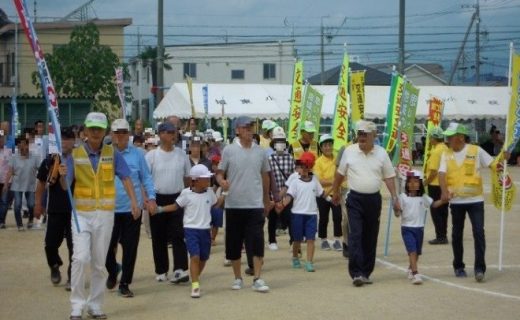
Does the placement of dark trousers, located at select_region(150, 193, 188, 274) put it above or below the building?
below

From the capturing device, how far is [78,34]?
4512 centimetres

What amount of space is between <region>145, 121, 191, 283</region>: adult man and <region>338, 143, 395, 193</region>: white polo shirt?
1.95m

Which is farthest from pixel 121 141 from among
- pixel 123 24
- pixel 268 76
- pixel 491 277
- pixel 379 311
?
pixel 268 76

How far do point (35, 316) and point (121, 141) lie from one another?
2.29 meters

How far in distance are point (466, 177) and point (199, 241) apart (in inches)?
134

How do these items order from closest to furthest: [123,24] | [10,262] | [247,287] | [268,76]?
1. [247,287]
2. [10,262]
3. [123,24]
4. [268,76]

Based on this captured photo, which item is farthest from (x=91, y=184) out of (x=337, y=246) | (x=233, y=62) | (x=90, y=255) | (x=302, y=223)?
(x=233, y=62)

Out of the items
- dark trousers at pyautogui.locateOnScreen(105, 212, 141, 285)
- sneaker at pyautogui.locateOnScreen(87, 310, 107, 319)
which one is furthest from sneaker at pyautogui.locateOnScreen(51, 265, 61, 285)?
sneaker at pyautogui.locateOnScreen(87, 310, 107, 319)

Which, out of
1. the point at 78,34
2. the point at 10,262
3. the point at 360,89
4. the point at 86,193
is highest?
the point at 78,34

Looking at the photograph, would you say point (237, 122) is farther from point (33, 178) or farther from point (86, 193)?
point (33, 178)

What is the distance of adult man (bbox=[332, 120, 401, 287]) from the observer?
11320 mm

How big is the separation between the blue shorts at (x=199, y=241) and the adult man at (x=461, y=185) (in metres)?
3.03

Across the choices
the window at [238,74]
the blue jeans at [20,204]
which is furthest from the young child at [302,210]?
the window at [238,74]

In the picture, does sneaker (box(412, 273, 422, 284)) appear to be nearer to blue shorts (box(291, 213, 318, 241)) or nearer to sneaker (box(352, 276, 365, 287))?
sneaker (box(352, 276, 365, 287))
